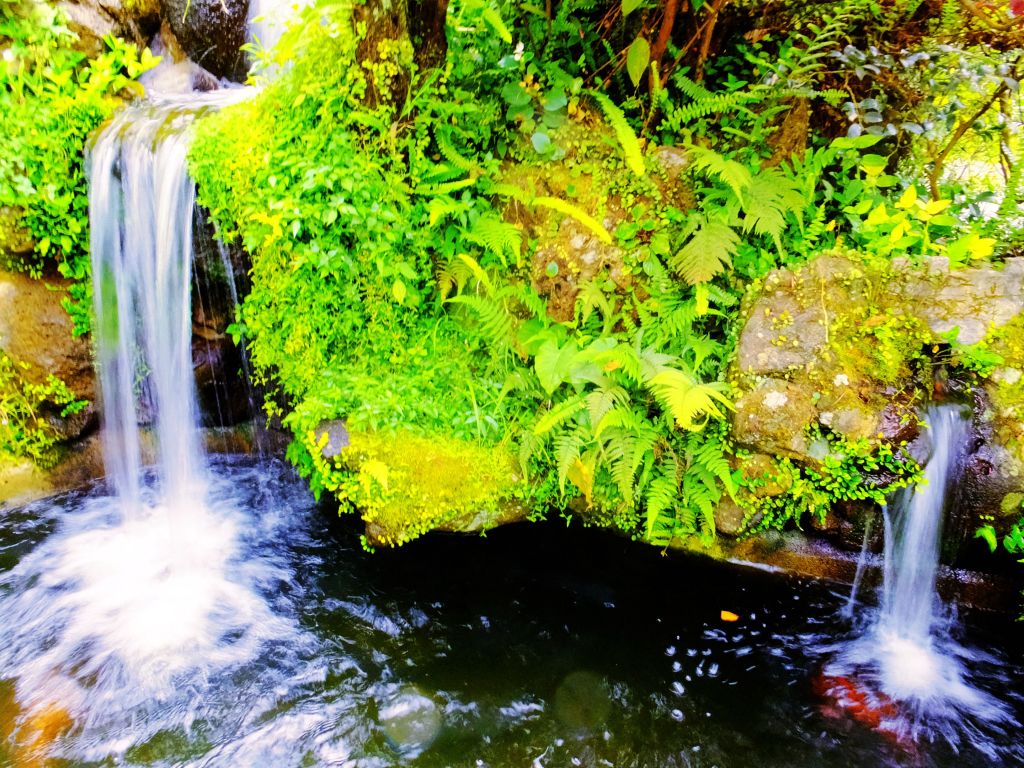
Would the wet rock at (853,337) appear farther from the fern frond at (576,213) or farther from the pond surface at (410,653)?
the pond surface at (410,653)

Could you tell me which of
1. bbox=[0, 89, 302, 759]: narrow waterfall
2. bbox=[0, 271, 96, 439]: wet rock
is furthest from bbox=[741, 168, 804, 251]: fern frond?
bbox=[0, 271, 96, 439]: wet rock

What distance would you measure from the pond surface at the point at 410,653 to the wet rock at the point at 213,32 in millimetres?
5873

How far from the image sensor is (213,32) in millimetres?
7680

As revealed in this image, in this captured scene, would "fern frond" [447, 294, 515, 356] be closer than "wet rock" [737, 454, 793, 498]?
No

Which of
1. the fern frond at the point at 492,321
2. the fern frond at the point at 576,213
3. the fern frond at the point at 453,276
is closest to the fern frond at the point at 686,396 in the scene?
the fern frond at the point at 576,213

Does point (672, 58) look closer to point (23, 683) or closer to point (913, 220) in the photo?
point (913, 220)

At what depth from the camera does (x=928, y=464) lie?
400 cm

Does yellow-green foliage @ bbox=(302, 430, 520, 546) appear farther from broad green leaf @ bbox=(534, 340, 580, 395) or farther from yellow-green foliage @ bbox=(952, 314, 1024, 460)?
yellow-green foliage @ bbox=(952, 314, 1024, 460)

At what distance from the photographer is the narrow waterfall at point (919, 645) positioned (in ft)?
12.1

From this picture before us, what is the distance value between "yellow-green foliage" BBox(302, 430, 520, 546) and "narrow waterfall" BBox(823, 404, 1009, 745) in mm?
2816

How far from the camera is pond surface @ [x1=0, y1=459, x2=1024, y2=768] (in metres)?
3.43

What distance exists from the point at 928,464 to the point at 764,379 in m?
1.22

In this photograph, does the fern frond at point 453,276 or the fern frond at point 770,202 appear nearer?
the fern frond at point 770,202

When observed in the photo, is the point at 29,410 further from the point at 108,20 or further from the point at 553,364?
the point at 553,364
